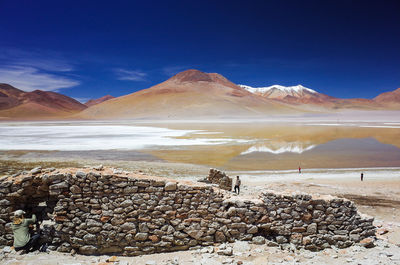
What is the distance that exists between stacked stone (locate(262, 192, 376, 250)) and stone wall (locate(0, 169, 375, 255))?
0.07 feet

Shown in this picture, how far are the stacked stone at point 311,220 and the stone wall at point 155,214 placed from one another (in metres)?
0.02

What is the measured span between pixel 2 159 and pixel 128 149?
10023 millimetres

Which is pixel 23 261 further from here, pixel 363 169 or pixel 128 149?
pixel 128 149

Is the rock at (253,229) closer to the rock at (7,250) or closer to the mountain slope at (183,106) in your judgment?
the rock at (7,250)

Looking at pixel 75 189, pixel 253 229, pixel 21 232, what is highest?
pixel 75 189

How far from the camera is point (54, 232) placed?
6098 mm

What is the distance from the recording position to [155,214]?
19.7 feet

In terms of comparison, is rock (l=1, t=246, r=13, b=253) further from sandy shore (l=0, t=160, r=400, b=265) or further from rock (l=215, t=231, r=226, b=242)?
rock (l=215, t=231, r=226, b=242)

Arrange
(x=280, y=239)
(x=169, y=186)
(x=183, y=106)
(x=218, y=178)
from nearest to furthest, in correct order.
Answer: (x=169, y=186)
(x=280, y=239)
(x=218, y=178)
(x=183, y=106)

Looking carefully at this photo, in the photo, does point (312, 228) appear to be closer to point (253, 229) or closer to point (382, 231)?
point (253, 229)

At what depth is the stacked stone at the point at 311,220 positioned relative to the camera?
617cm

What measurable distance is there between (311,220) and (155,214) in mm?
3674

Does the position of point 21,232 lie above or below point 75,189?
below

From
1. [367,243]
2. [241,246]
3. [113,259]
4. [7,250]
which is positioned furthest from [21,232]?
[367,243]
